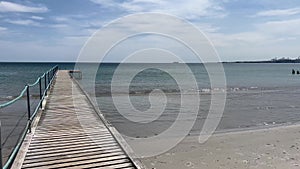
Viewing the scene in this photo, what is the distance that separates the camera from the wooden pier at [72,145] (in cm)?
460

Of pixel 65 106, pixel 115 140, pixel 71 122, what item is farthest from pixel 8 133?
pixel 115 140

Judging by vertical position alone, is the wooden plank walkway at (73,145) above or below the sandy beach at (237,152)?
above

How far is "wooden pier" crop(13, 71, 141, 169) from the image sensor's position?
15.1 ft

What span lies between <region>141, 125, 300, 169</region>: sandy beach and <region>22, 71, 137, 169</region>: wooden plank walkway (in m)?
1.08

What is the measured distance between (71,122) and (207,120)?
5525mm

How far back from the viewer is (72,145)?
5.49 metres

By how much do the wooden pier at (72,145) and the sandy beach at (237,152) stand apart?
108 cm

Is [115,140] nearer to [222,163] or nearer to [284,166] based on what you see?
[222,163]

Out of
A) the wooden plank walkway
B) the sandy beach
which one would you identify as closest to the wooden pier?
the wooden plank walkway

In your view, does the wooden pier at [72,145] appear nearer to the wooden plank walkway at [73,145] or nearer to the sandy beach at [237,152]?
the wooden plank walkway at [73,145]

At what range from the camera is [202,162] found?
6121mm

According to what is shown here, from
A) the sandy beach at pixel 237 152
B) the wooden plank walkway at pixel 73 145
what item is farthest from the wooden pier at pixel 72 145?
the sandy beach at pixel 237 152

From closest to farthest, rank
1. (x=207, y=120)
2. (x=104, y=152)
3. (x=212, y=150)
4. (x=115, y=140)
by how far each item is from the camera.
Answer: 1. (x=104, y=152)
2. (x=115, y=140)
3. (x=212, y=150)
4. (x=207, y=120)

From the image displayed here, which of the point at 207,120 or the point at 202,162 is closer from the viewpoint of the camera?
the point at 202,162
